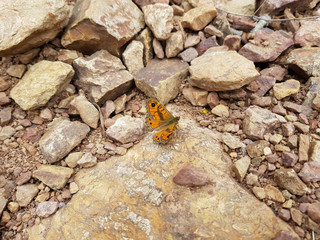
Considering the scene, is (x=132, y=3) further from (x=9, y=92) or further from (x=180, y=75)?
(x=9, y=92)

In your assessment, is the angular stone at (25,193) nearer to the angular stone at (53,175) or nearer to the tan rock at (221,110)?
the angular stone at (53,175)

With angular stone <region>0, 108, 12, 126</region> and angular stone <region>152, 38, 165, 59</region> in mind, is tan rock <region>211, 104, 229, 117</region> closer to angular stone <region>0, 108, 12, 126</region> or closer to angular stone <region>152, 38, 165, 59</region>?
angular stone <region>152, 38, 165, 59</region>

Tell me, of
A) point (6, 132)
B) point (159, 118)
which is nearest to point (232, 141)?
point (159, 118)

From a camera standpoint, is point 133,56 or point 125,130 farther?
point 133,56

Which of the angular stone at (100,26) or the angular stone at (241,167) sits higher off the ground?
the angular stone at (100,26)

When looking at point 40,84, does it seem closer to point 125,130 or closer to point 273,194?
point 125,130

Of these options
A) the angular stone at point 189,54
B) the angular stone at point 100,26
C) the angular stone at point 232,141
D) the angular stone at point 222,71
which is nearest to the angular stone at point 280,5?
the angular stone at point 222,71

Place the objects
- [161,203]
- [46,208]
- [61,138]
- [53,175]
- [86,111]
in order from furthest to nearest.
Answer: [86,111], [61,138], [53,175], [46,208], [161,203]
